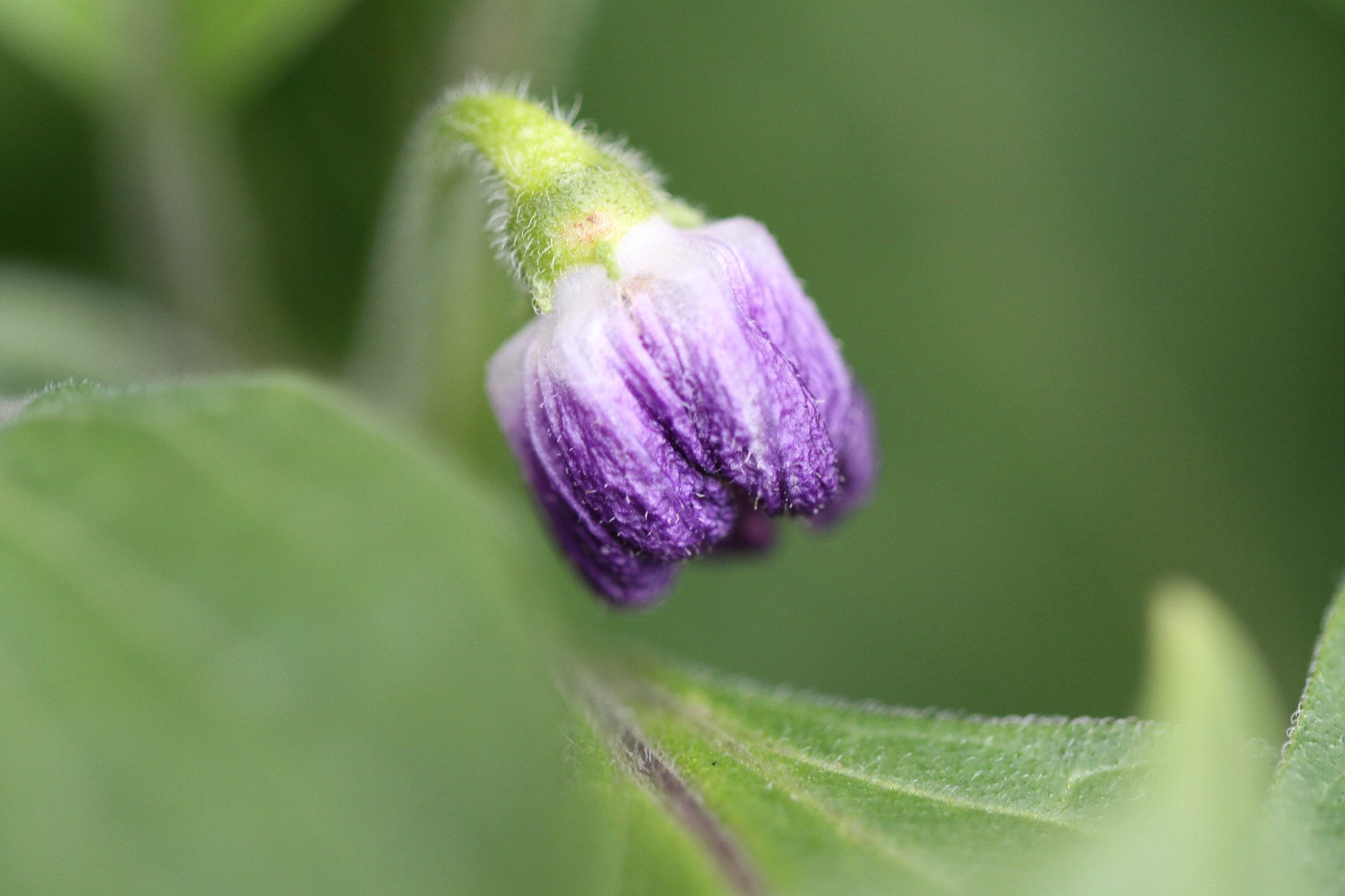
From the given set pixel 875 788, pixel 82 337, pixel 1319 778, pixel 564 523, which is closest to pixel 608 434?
pixel 564 523

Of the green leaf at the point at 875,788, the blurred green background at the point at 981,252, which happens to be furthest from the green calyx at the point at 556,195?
the blurred green background at the point at 981,252

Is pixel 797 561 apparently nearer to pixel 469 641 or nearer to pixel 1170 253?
pixel 1170 253

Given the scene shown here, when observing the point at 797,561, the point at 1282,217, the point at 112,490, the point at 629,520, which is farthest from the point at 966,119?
the point at 112,490

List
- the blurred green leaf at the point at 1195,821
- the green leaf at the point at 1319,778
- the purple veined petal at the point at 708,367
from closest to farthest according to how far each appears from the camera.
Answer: the blurred green leaf at the point at 1195,821, the green leaf at the point at 1319,778, the purple veined petal at the point at 708,367

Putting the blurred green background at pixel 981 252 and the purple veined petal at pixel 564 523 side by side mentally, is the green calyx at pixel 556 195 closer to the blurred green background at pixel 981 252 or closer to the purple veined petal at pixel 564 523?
the purple veined petal at pixel 564 523

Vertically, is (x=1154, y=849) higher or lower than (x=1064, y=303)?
lower

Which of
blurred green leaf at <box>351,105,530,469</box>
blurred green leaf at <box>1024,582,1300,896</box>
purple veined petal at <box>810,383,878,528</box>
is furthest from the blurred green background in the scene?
blurred green leaf at <box>1024,582,1300,896</box>

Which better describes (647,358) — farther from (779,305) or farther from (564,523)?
(564,523)
